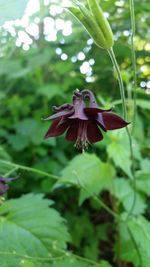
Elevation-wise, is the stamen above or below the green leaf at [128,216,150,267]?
above

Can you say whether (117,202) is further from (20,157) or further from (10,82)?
(10,82)

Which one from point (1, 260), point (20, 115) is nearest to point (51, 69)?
point (20, 115)

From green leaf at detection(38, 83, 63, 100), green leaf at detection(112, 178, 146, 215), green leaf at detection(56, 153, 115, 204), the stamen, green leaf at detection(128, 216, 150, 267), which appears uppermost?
green leaf at detection(38, 83, 63, 100)

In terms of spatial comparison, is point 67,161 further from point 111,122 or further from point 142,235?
point 111,122

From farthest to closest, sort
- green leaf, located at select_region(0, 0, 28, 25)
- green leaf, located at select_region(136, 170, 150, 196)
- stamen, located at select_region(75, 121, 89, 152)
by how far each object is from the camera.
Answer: green leaf, located at select_region(136, 170, 150, 196)
stamen, located at select_region(75, 121, 89, 152)
green leaf, located at select_region(0, 0, 28, 25)

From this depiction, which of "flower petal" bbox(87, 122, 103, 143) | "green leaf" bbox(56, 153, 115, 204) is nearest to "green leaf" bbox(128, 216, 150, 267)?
"green leaf" bbox(56, 153, 115, 204)

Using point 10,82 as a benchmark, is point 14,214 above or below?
below

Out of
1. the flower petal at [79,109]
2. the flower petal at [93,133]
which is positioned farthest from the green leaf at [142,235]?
the flower petal at [79,109]

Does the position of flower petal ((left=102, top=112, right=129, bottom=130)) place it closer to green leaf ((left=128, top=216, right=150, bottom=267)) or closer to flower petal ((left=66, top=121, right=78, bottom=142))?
flower petal ((left=66, top=121, right=78, bottom=142))
